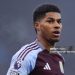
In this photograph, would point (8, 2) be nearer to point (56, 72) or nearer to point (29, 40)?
point (29, 40)

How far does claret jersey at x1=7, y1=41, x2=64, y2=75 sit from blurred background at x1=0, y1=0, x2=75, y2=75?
3081 mm

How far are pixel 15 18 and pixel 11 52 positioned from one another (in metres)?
0.62

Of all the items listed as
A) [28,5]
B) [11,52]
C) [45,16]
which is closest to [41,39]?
[45,16]

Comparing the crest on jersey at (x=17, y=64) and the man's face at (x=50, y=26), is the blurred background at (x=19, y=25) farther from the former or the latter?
the crest on jersey at (x=17, y=64)

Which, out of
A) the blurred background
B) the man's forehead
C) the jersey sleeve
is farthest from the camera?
the blurred background

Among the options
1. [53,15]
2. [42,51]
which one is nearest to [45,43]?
[42,51]

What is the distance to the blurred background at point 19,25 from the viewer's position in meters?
5.31

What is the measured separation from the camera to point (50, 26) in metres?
1.99

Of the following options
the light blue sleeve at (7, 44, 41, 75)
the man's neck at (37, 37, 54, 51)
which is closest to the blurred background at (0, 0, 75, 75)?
the man's neck at (37, 37, 54, 51)

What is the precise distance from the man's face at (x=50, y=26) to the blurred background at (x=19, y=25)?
3.11 m

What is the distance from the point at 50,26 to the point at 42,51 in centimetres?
13

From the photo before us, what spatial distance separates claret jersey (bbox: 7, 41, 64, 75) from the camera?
190 centimetres

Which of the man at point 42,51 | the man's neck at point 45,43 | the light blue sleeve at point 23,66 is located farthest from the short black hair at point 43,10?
the light blue sleeve at point 23,66

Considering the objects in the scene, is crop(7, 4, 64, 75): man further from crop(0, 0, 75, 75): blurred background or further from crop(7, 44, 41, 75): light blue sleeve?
crop(0, 0, 75, 75): blurred background
